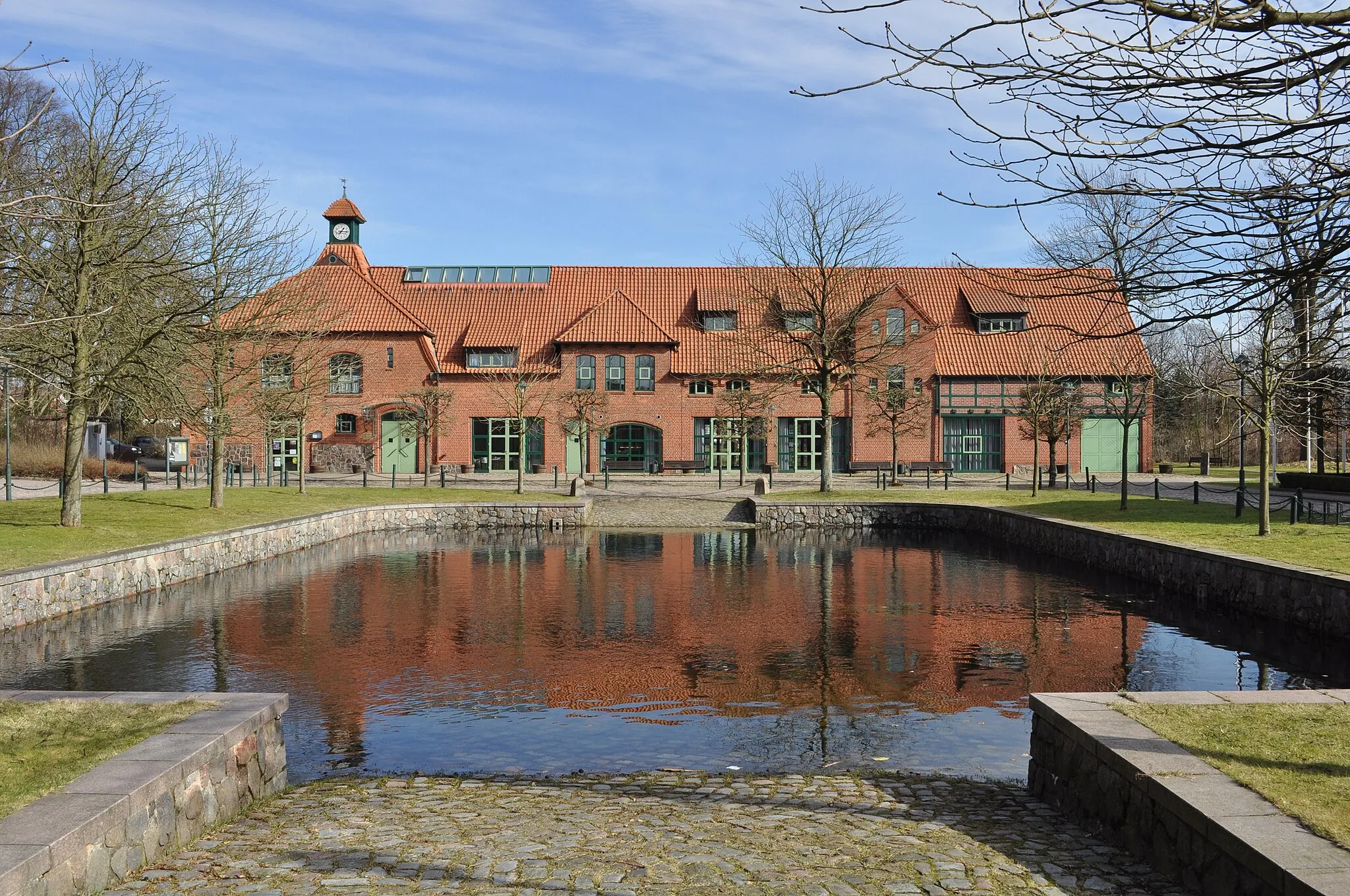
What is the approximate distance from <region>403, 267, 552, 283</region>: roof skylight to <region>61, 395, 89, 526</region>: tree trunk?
3417 centimetres

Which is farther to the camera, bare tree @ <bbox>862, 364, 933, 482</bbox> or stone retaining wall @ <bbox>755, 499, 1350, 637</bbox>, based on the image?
bare tree @ <bbox>862, 364, 933, 482</bbox>

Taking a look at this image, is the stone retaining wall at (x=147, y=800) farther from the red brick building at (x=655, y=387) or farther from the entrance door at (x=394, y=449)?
the entrance door at (x=394, y=449)

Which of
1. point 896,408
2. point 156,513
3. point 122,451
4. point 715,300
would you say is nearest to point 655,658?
point 156,513

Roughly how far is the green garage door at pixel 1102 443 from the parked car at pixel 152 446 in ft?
136

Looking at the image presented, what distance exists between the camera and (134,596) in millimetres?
16969

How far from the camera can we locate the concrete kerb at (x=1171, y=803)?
468 centimetres

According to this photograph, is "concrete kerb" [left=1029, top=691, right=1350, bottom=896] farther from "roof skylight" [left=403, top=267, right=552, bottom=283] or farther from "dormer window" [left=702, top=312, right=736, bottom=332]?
"roof skylight" [left=403, top=267, right=552, bottom=283]

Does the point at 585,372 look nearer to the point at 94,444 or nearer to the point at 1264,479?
the point at 94,444

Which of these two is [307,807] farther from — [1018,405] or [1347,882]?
[1018,405]

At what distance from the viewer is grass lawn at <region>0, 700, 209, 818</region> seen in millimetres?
5832

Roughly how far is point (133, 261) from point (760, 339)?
26.7 meters

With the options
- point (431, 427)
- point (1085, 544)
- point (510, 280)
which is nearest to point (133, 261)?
point (1085, 544)

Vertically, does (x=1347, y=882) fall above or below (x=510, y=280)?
below

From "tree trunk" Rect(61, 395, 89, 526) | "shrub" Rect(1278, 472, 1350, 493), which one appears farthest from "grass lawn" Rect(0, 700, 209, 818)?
"shrub" Rect(1278, 472, 1350, 493)
